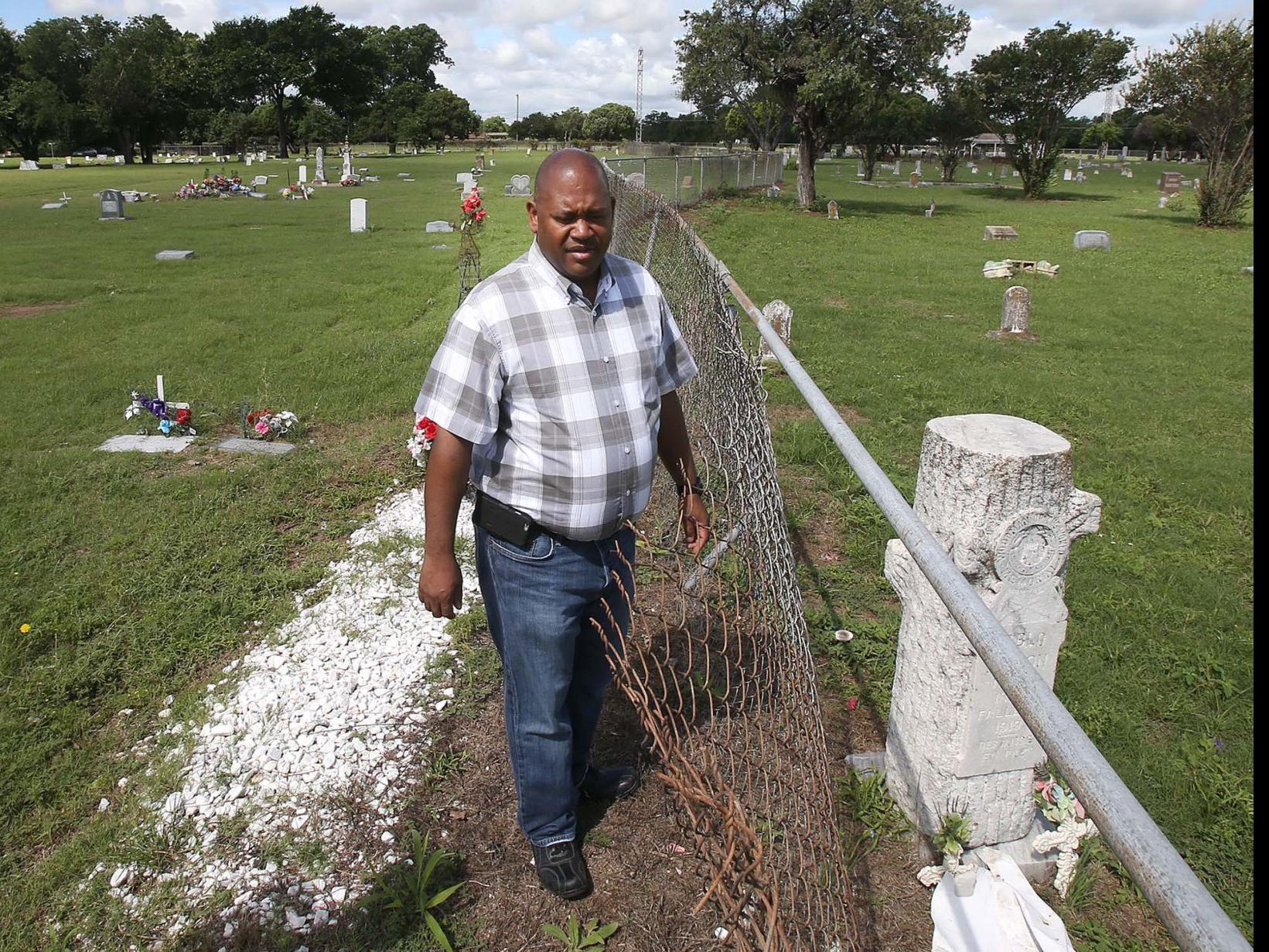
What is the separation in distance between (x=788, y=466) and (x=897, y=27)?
19.9m

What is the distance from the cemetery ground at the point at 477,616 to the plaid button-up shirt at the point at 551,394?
123cm

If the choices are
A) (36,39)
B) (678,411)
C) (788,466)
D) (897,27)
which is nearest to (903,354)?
(788,466)

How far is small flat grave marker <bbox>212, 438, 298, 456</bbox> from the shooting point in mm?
6105

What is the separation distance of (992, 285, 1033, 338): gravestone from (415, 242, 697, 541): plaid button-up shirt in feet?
29.5

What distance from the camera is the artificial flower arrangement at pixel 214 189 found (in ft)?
89.4

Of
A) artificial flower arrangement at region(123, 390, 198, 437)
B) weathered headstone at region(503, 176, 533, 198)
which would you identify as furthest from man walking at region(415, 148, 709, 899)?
weathered headstone at region(503, 176, 533, 198)

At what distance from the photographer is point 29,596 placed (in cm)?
417

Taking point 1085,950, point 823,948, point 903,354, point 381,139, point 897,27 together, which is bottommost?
point 1085,950

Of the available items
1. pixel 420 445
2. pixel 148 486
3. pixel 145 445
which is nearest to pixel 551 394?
pixel 420 445

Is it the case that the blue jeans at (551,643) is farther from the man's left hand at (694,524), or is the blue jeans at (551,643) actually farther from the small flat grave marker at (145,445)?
the small flat grave marker at (145,445)

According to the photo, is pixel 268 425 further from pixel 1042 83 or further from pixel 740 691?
pixel 1042 83

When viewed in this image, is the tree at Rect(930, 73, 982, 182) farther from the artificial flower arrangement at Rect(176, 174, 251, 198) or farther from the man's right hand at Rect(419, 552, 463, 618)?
the man's right hand at Rect(419, 552, 463, 618)

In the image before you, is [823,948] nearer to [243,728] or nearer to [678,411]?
[678,411]

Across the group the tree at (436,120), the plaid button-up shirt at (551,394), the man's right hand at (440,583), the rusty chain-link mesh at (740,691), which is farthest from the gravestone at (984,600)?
the tree at (436,120)
